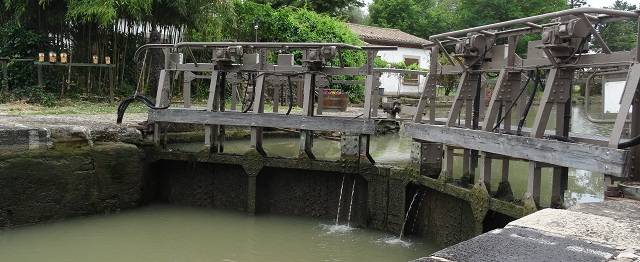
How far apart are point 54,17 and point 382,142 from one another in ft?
27.0

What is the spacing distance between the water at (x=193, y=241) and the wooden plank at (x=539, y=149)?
57.6 inches

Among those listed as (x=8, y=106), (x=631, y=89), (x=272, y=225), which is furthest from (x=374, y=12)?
(x=631, y=89)

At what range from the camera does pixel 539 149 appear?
5.52 m

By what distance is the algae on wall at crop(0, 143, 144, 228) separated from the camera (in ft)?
25.0

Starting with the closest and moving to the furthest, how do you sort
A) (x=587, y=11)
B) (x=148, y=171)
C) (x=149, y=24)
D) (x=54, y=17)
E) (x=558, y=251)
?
(x=558, y=251), (x=587, y=11), (x=148, y=171), (x=54, y=17), (x=149, y=24)

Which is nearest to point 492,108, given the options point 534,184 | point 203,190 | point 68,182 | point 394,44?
point 534,184

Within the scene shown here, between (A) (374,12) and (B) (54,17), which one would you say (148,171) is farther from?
(A) (374,12)

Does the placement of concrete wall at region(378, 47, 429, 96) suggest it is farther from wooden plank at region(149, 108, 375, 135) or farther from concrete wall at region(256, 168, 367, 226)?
concrete wall at region(256, 168, 367, 226)

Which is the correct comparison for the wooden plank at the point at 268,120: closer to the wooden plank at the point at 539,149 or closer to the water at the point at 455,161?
the water at the point at 455,161

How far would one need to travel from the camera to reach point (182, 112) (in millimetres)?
9422

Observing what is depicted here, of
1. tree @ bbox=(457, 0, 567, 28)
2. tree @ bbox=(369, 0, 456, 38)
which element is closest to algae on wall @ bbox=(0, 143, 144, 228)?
tree @ bbox=(457, 0, 567, 28)

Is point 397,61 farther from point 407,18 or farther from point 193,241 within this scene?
point 193,241

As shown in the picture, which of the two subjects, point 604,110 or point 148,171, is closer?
point 604,110

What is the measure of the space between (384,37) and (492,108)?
2633cm
